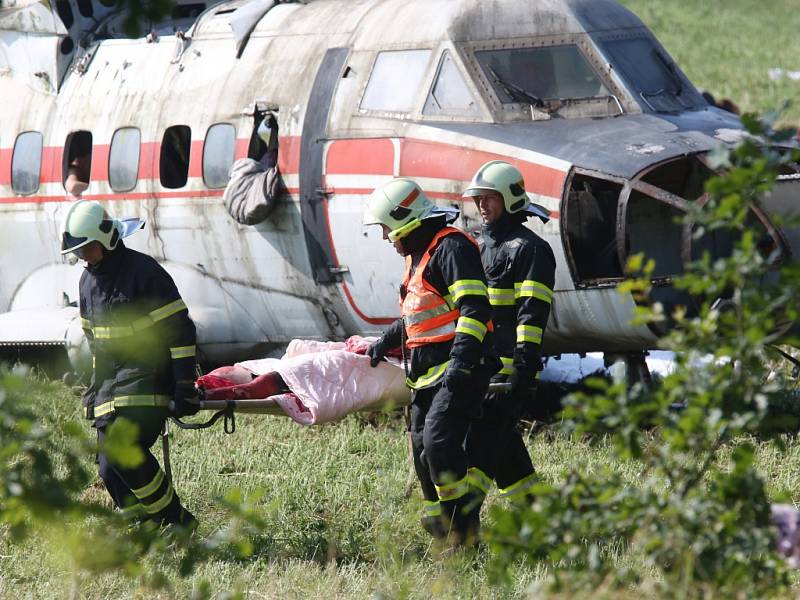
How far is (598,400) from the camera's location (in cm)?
391

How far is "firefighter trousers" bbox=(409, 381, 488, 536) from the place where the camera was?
22.3 feet

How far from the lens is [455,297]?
22.2ft

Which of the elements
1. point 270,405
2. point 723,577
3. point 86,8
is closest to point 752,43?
point 86,8

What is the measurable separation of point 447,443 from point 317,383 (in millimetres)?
1659

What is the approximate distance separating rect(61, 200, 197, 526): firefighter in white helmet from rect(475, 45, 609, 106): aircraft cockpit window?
3.04m

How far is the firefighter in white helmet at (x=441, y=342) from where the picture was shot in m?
6.73

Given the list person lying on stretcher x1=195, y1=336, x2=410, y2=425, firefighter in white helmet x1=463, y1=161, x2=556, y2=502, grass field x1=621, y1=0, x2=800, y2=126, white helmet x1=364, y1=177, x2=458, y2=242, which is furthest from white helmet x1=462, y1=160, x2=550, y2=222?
grass field x1=621, y1=0, x2=800, y2=126

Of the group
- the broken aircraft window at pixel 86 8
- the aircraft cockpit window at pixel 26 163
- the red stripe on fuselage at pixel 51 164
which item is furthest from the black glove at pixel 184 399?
the broken aircraft window at pixel 86 8

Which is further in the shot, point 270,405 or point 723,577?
point 270,405

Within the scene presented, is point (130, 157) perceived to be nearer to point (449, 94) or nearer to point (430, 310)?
point (449, 94)

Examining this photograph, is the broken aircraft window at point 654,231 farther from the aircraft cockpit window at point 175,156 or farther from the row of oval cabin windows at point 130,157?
the aircraft cockpit window at point 175,156

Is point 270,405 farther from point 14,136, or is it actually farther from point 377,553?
point 14,136

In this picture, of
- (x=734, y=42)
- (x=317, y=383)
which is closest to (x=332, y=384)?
(x=317, y=383)

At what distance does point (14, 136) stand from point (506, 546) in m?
8.93
